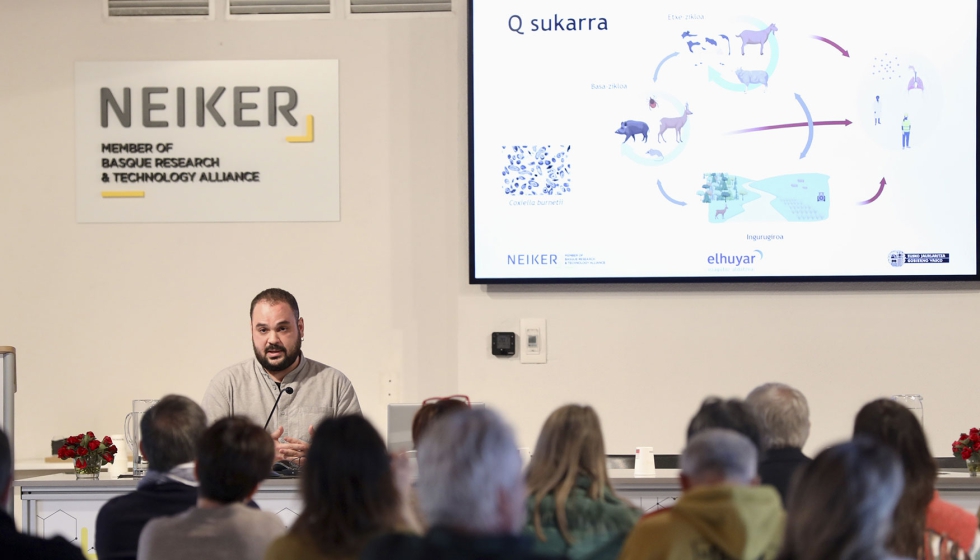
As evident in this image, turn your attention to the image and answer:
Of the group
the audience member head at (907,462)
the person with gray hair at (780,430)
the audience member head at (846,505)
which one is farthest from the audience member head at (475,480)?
the person with gray hair at (780,430)

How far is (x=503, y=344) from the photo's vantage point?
4758 mm

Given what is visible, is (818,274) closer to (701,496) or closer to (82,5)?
(701,496)

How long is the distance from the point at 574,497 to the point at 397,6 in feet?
10.6

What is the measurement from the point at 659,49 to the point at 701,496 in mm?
3230

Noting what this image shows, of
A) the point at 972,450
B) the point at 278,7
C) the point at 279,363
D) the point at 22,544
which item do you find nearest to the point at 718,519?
the point at 22,544

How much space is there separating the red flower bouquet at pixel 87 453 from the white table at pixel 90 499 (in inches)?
10.5

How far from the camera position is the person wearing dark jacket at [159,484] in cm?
226

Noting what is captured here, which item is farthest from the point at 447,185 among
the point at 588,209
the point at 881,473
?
the point at 881,473

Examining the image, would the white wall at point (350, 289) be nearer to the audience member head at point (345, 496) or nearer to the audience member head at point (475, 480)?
the audience member head at point (345, 496)

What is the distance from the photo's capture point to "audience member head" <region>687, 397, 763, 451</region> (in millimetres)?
2447

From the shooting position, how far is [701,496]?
187cm

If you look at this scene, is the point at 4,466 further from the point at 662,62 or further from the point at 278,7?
the point at 662,62

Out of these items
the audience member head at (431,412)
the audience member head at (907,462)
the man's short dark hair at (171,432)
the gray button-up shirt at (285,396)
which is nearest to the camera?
the audience member head at (907,462)

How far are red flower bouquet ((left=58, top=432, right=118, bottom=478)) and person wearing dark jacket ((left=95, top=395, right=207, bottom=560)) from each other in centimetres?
145
